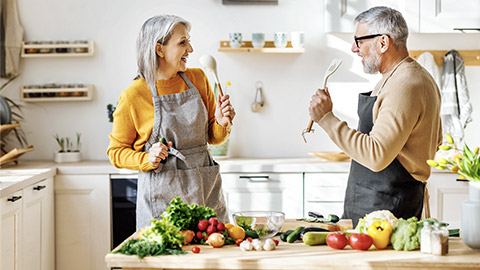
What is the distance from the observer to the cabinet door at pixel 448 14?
4215mm

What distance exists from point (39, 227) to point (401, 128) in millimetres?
2425

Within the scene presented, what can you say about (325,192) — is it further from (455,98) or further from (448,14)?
(448,14)

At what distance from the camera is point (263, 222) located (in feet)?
7.14

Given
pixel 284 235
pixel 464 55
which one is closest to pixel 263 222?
pixel 284 235

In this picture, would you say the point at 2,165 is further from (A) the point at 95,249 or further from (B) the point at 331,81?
(B) the point at 331,81

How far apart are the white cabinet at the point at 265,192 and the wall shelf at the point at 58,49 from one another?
137cm

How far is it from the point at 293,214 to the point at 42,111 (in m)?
1.98

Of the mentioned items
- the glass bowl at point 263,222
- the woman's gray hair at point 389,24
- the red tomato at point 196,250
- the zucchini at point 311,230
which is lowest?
the red tomato at point 196,250

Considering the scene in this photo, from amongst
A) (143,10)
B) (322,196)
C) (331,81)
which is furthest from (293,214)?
(143,10)

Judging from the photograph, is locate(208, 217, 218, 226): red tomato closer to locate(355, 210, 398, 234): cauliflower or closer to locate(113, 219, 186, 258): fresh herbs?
locate(113, 219, 186, 258): fresh herbs

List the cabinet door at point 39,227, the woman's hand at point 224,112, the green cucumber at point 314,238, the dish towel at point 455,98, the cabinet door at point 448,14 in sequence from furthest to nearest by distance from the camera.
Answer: the dish towel at point 455,98
the cabinet door at point 448,14
the cabinet door at point 39,227
the woman's hand at point 224,112
the green cucumber at point 314,238

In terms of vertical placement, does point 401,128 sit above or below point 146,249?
above

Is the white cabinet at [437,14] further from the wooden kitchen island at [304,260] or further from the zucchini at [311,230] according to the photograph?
the wooden kitchen island at [304,260]

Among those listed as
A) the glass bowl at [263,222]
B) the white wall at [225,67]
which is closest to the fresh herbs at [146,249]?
the glass bowl at [263,222]
